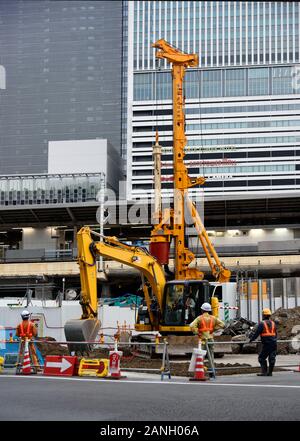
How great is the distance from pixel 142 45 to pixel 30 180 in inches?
2061

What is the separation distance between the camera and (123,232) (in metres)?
94.1

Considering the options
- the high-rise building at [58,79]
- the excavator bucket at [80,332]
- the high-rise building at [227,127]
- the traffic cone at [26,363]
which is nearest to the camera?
the traffic cone at [26,363]

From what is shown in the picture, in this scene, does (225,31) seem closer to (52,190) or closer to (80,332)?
(52,190)

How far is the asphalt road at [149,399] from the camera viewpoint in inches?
392

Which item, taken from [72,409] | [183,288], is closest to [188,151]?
[183,288]

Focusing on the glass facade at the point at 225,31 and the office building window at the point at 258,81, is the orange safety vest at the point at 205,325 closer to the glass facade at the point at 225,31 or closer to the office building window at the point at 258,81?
the office building window at the point at 258,81

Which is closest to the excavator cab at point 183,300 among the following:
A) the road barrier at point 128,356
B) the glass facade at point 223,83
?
the road barrier at point 128,356

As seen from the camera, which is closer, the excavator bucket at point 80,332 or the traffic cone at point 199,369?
the traffic cone at point 199,369

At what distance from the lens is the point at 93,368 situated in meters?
17.8

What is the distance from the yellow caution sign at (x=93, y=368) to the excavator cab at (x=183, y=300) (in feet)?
28.2

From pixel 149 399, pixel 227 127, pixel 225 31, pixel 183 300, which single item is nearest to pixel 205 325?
pixel 149 399

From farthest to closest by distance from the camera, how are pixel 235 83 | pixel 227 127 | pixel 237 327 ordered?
pixel 235 83 → pixel 227 127 → pixel 237 327

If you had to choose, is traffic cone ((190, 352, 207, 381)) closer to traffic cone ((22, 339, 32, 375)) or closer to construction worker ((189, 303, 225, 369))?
construction worker ((189, 303, 225, 369))

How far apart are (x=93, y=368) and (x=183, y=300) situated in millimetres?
8738
